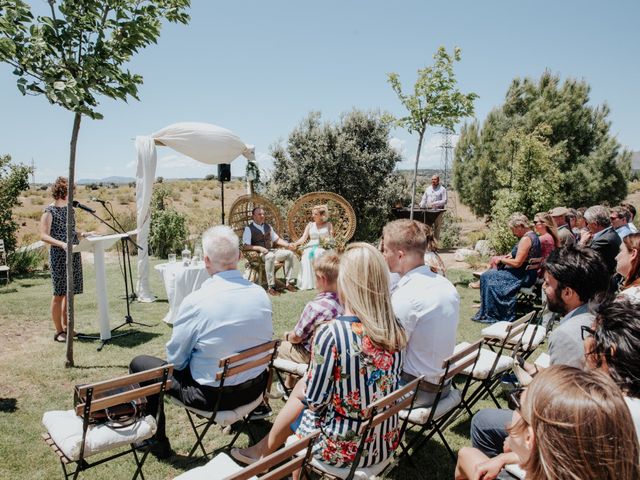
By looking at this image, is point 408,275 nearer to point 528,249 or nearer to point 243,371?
point 243,371

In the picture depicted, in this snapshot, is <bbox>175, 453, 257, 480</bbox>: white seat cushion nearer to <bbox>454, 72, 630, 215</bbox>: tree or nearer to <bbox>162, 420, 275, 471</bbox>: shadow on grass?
<bbox>162, 420, 275, 471</bbox>: shadow on grass

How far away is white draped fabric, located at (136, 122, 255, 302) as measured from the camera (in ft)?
24.9

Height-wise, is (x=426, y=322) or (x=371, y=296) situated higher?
(x=371, y=296)

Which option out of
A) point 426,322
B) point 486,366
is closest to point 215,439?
point 426,322

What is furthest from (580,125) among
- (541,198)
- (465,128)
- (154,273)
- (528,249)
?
(154,273)

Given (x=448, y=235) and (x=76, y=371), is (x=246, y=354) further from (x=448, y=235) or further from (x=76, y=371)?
(x=448, y=235)

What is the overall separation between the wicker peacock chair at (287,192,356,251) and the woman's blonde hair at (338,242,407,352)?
7.32m

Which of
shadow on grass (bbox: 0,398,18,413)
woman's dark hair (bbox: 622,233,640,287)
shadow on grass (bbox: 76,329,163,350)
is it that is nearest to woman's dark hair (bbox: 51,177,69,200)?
shadow on grass (bbox: 76,329,163,350)

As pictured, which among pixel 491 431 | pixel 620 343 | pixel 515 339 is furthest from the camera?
pixel 515 339

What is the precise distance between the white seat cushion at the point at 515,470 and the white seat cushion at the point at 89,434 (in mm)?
2036

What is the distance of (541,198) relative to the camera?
830cm

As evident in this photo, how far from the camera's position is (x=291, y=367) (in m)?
3.54

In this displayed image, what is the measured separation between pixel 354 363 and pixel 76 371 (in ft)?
12.6

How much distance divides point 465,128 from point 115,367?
20953 millimetres
